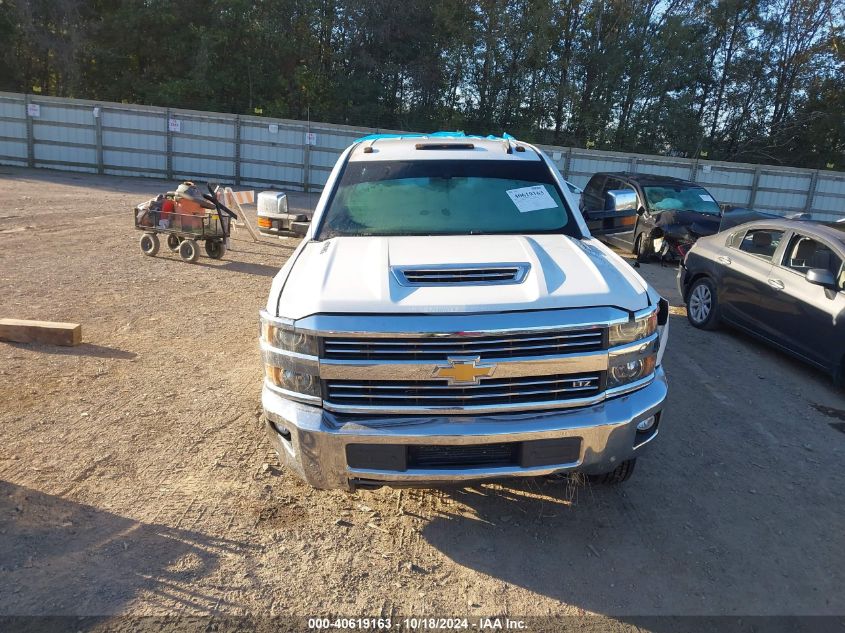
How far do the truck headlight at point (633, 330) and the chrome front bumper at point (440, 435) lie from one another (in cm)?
31

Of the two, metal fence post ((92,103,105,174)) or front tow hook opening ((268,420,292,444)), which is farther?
metal fence post ((92,103,105,174))

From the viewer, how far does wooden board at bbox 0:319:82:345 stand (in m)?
5.99

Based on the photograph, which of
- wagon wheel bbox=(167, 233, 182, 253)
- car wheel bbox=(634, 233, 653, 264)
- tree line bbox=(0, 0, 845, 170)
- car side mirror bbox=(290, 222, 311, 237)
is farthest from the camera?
tree line bbox=(0, 0, 845, 170)

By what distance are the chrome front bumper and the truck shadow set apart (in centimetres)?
72

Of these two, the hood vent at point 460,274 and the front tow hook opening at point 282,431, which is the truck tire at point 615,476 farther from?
the front tow hook opening at point 282,431

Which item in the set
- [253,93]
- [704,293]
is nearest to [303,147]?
[253,93]

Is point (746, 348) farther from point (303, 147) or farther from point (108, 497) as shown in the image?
point (303, 147)

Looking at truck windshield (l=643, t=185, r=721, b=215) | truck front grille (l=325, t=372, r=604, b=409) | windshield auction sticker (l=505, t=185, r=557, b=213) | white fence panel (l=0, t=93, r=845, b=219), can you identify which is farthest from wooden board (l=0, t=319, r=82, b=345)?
white fence panel (l=0, t=93, r=845, b=219)

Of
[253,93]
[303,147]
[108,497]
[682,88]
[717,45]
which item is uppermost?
[717,45]

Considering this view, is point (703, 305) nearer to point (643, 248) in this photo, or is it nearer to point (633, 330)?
point (643, 248)

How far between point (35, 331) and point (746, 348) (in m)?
7.46

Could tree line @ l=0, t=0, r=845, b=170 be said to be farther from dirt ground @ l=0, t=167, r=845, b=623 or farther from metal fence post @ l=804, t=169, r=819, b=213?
dirt ground @ l=0, t=167, r=845, b=623

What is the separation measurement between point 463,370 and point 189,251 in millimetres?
8029

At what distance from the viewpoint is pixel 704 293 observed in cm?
798
